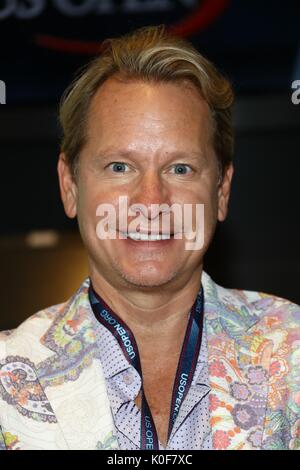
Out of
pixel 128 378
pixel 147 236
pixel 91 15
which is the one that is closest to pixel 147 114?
pixel 147 236

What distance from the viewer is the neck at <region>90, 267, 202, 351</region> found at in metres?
2.08

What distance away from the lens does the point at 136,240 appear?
2.00 metres

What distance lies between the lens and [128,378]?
6.55 feet

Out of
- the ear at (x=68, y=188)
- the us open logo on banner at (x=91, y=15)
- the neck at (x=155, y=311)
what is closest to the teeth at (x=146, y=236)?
the neck at (x=155, y=311)

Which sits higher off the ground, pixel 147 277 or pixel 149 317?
pixel 147 277

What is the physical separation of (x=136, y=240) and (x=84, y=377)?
12.2 inches

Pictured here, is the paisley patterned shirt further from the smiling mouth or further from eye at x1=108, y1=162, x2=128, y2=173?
eye at x1=108, y1=162, x2=128, y2=173

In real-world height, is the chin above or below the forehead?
below

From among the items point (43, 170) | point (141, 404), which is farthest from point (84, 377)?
point (43, 170)

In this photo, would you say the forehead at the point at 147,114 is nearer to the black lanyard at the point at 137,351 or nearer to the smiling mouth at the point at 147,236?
the smiling mouth at the point at 147,236

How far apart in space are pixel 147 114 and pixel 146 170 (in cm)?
13

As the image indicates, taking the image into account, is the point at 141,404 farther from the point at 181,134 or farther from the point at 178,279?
the point at 181,134

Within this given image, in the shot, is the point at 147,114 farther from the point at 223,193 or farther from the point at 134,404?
the point at 134,404

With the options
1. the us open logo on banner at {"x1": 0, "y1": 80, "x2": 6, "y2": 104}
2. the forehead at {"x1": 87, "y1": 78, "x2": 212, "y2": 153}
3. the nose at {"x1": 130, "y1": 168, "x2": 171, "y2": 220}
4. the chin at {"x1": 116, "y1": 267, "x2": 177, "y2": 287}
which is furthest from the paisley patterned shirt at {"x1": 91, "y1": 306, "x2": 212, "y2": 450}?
the us open logo on banner at {"x1": 0, "y1": 80, "x2": 6, "y2": 104}
